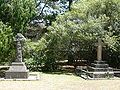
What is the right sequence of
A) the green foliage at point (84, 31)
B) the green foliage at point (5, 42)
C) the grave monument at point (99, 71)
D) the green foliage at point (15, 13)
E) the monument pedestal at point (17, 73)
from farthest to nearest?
the green foliage at point (84, 31) → the green foliage at point (15, 13) → the green foliage at point (5, 42) → the grave monument at point (99, 71) → the monument pedestal at point (17, 73)

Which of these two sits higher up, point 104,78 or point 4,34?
point 4,34

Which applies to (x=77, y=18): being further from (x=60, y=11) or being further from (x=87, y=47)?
(x=60, y=11)

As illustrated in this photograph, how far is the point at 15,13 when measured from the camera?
25406 mm

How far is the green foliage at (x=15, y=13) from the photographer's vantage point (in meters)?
25.2

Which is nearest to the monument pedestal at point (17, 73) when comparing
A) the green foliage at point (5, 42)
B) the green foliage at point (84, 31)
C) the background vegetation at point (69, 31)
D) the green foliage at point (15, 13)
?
the green foliage at point (5, 42)

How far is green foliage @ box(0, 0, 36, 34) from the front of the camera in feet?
82.8

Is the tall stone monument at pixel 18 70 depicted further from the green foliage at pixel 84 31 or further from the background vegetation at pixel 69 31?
the green foliage at pixel 84 31

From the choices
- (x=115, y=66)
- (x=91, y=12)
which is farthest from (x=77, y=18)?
(x=115, y=66)

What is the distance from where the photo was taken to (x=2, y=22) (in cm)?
2478

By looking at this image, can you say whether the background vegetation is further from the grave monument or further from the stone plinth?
the stone plinth

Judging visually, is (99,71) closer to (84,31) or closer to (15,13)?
(84,31)

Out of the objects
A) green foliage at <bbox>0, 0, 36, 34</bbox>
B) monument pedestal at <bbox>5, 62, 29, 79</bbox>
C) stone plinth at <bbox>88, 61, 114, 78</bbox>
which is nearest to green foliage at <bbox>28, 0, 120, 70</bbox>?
stone plinth at <bbox>88, 61, 114, 78</bbox>

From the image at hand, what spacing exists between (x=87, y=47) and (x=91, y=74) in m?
6.39

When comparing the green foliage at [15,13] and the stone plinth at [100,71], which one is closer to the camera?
the stone plinth at [100,71]
